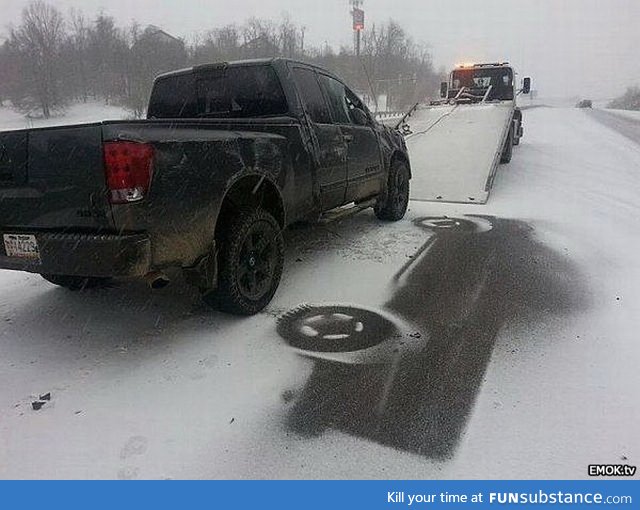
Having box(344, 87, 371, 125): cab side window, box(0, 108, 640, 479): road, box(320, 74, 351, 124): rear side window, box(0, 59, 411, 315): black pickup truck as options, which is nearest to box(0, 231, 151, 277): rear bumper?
box(0, 59, 411, 315): black pickup truck

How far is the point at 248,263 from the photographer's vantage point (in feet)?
12.3

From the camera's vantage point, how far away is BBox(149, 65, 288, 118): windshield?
4473mm

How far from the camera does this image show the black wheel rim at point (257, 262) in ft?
12.1

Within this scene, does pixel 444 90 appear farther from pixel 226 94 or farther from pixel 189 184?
pixel 189 184

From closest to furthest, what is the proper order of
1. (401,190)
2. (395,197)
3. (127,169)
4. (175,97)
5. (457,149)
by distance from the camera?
(127,169), (175,97), (395,197), (401,190), (457,149)

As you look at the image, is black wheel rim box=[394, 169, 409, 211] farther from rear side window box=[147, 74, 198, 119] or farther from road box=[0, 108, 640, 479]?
rear side window box=[147, 74, 198, 119]

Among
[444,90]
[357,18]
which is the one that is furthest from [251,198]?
[357,18]

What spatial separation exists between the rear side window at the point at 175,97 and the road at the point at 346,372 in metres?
1.79

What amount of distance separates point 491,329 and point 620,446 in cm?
132

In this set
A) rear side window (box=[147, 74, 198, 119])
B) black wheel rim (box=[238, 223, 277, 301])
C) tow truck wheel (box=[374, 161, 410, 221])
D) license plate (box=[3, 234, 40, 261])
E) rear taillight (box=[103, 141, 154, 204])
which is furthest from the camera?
tow truck wheel (box=[374, 161, 410, 221])

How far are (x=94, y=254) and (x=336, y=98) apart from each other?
3.39 m

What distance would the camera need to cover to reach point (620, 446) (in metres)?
2.33
